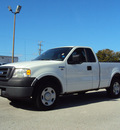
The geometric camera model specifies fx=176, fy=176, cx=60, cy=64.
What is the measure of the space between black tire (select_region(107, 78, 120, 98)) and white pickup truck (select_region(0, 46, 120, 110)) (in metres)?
0.18

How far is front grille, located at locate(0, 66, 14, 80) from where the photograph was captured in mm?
4740

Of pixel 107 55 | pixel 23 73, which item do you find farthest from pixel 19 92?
pixel 107 55

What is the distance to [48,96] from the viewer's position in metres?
4.99

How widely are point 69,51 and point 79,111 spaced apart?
6.30 feet

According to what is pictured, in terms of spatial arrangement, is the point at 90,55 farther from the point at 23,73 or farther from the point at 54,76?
the point at 23,73

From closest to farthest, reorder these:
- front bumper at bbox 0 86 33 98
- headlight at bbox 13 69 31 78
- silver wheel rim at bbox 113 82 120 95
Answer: front bumper at bbox 0 86 33 98, headlight at bbox 13 69 31 78, silver wheel rim at bbox 113 82 120 95

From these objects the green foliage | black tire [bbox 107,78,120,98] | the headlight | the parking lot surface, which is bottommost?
the parking lot surface

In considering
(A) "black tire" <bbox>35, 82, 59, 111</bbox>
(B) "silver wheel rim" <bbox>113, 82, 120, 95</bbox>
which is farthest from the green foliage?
(A) "black tire" <bbox>35, 82, 59, 111</bbox>

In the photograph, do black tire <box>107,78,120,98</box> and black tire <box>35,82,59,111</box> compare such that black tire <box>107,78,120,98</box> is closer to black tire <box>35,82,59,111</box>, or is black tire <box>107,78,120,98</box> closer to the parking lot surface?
the parking lot surface

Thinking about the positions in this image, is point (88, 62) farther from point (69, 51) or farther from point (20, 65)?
point (20, 65)

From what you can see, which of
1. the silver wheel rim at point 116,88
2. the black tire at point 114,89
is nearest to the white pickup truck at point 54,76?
the black tire at point 114,89

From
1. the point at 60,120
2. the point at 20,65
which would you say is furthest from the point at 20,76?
the point at 60,120

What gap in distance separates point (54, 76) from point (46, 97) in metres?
0.63

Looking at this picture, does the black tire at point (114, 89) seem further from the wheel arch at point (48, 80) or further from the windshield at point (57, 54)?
the wheel arch at point (48, 80)
